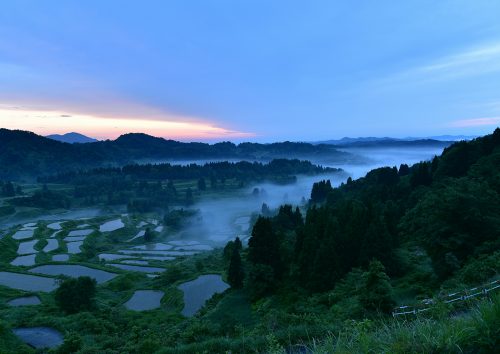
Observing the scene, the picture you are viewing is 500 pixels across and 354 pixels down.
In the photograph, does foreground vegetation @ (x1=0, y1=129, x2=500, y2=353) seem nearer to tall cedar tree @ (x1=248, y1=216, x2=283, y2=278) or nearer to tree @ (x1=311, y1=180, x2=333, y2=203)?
tall cedar tree @ (x1=248, y1=216, x2=283, y2=278)

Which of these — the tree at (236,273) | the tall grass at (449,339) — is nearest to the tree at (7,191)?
the tree at (236,273)

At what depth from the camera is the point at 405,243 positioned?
120 feet

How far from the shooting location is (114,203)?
17388 cm

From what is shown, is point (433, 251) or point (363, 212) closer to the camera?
point (433, 251)

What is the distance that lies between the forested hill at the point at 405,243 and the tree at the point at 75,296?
60.9ft

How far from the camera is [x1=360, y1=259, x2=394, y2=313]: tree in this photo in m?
15.6

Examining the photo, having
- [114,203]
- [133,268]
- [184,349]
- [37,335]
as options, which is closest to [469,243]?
[184,349]

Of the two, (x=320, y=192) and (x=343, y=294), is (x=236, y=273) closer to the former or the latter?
(x=343, y=294)

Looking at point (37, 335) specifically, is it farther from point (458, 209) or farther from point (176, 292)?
point (458, 209)

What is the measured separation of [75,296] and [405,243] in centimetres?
3632

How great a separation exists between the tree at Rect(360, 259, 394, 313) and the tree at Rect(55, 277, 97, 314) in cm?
3239

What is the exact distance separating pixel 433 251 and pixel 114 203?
564ft

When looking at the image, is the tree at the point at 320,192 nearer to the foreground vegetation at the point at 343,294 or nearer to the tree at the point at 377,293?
the foreground vegetation at the point at 343,294

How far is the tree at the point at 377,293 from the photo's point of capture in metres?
15.6
